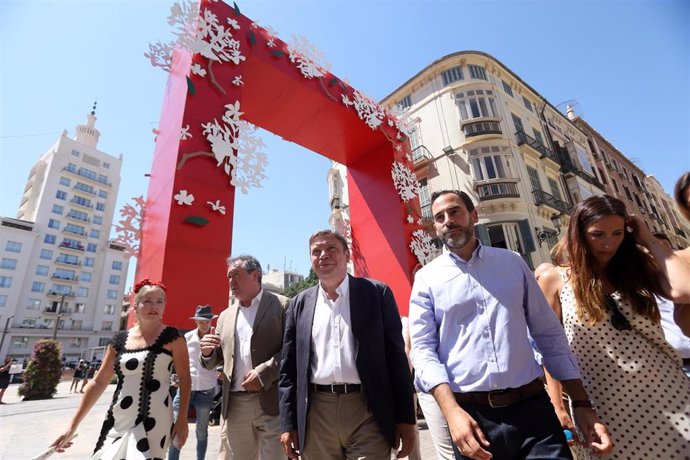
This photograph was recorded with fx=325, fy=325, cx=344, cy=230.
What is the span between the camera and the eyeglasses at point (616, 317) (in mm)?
1688

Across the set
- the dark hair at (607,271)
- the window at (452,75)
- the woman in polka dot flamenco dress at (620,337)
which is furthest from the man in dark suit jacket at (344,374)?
the window at (452,75)

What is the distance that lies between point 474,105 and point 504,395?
17.7 meters

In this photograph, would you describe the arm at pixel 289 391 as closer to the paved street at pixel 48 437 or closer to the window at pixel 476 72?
the paved street at pixel 48 437

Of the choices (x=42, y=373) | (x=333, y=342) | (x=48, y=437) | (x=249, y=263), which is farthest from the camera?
(x=42, y=373)

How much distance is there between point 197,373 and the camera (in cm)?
386

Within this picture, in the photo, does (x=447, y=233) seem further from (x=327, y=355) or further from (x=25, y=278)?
(x=25, y=278)

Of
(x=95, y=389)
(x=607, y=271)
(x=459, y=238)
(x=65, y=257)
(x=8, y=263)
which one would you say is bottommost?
(x=95, y=389)

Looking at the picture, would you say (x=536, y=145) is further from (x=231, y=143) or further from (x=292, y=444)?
(x=292, y=444)

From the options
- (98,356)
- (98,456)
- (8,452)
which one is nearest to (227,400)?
(98,456)

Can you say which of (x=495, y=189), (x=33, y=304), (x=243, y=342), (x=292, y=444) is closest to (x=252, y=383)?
(x=243, y=342)

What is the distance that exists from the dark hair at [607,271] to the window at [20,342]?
56156 millimetres

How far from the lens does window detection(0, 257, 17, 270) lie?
39900 millimetres

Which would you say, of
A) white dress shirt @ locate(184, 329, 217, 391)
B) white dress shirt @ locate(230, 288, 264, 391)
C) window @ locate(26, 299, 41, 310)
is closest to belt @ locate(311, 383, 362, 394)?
white dress shirt @ locate(230, 288, 264, 391)

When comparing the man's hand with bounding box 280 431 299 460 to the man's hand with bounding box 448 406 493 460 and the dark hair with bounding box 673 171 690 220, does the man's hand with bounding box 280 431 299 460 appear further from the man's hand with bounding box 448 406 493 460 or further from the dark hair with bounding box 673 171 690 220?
the dark hair with bounding box 673 171 690 220
